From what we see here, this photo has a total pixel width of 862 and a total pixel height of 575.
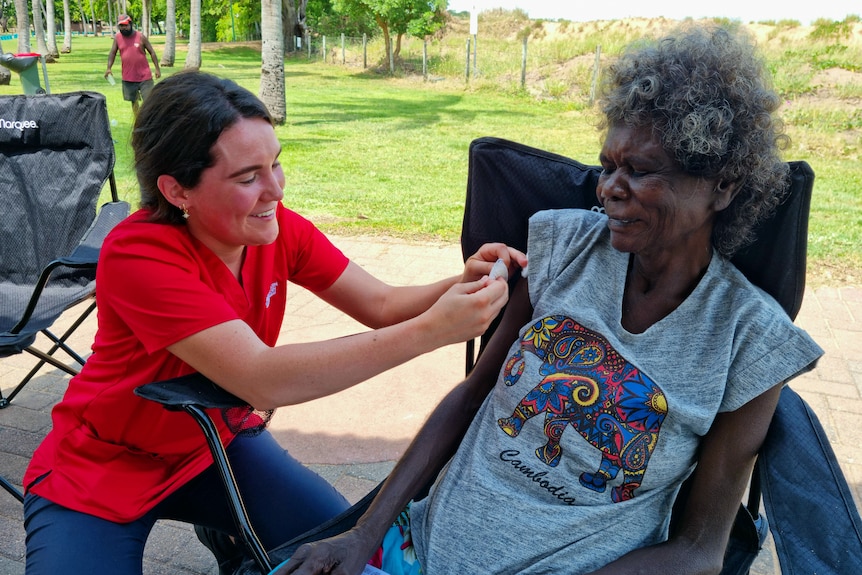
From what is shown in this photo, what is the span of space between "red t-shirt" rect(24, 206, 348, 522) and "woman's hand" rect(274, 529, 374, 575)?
459mm

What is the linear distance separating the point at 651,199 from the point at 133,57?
14790 millimetres

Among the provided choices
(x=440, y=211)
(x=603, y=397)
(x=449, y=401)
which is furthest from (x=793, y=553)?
(x=440, y=211)

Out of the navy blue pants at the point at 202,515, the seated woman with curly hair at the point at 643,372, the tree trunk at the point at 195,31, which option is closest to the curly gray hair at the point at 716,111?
the seated woman with curly hair at the point at 643,372

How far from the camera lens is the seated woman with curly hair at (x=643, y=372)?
157cm

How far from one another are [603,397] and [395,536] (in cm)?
65

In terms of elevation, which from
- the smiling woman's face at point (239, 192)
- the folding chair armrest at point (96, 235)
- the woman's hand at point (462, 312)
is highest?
the smiling woman's face at point (239, 192)

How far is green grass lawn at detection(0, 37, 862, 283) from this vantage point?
6711 millimetres

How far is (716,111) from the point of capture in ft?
5.13

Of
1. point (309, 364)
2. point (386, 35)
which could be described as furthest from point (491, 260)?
point (386, 35)

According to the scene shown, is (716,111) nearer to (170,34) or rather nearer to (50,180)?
(50,180)

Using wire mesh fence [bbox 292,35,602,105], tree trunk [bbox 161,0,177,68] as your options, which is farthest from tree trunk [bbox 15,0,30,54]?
wire mesh fence [bbox 292,35,602,105]

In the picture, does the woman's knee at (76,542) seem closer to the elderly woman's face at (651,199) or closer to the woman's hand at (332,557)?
the woman's hand at (332,557)

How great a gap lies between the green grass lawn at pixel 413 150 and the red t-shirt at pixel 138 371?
0.34 m

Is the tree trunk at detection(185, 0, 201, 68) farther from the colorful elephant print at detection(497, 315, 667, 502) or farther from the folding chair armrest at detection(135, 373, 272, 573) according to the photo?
the colorful elephant print at detection(497, 315, 667, 502)
